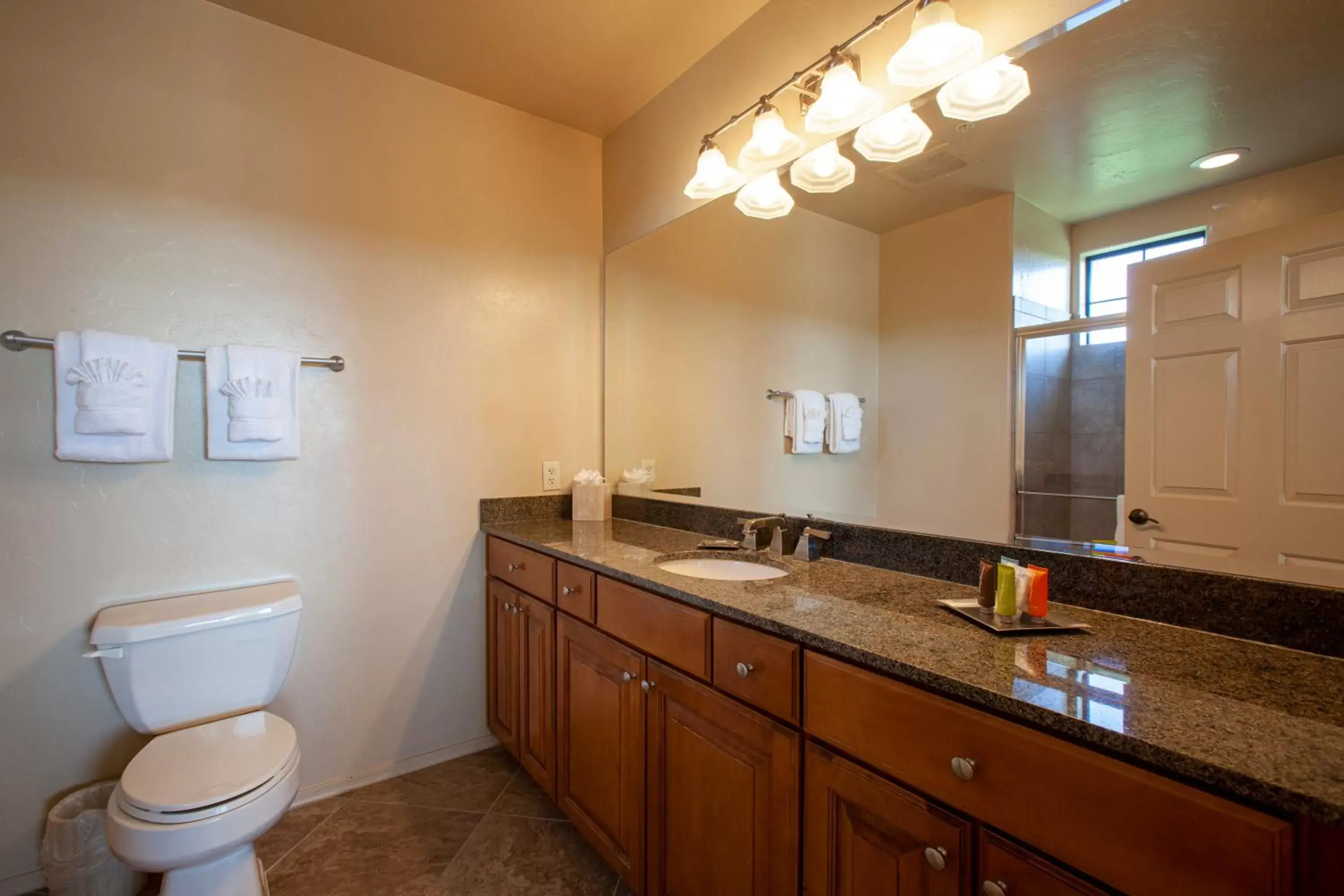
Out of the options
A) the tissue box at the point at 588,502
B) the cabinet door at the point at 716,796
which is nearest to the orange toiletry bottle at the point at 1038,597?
the cabinet door at the point at 716,796

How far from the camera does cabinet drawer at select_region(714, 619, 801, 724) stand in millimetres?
993

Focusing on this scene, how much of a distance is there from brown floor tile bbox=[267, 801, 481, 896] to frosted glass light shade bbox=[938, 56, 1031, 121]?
225 cm

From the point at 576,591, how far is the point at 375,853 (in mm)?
955

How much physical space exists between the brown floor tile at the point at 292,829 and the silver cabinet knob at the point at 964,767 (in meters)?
1.76

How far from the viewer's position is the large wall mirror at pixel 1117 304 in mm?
839

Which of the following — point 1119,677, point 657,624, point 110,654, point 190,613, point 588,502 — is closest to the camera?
point 1119,677

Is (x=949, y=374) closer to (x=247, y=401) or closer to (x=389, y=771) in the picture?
(x=247, y=401)

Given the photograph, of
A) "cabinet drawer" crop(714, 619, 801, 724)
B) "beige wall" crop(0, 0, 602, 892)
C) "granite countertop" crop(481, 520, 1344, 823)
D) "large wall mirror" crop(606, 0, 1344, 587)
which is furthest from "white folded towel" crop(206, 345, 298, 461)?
"large wall mirror" crop(606, 0, 1344, 587)

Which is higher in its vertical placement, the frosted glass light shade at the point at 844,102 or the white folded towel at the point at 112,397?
the frosted glass light shade at the point at 844,102

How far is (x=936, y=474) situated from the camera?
136 centimetres

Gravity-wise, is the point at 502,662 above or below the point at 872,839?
below

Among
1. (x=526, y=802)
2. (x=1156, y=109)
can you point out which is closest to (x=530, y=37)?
(x=1156, y=109)

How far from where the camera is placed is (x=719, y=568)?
5.28ft

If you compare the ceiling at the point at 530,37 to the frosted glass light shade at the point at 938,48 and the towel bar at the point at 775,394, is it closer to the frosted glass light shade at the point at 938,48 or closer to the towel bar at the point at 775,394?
the frosted glass light shade at the point at 938,48
